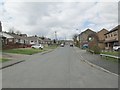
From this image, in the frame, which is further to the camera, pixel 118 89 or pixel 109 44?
pixel 109 44

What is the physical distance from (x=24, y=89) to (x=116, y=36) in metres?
50.7

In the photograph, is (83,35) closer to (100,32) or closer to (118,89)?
(100,32)

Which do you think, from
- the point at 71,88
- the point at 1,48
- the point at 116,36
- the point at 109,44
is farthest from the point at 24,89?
the point at 109,44

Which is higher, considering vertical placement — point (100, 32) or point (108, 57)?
point (100, 32)

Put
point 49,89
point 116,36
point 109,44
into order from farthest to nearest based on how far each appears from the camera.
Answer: point 109,44 < point 116,36 < point 49,89

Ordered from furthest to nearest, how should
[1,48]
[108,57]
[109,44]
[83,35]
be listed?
[83,35] → [109,44] → [1,48] → [108,57]

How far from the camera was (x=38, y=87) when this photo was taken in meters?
8.14

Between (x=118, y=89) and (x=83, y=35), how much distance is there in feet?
367

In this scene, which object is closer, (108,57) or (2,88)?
(2,88)

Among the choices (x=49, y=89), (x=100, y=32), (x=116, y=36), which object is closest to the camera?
(x=49, y=89)

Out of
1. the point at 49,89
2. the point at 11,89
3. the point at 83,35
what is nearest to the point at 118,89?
the point at 49,89

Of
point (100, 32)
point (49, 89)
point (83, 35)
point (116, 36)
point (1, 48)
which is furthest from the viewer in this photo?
point (83, 35)

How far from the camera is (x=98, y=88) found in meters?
7.96

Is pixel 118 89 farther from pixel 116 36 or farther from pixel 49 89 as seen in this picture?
pixel 116 36
